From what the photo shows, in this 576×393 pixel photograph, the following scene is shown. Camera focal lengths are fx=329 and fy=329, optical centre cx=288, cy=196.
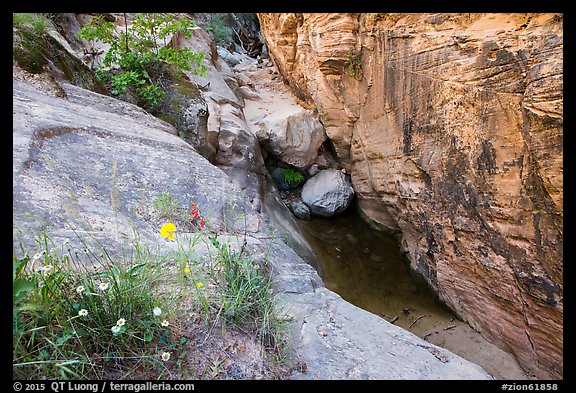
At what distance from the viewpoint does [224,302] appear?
1742 millimetres

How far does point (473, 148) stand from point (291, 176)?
489 centimetres

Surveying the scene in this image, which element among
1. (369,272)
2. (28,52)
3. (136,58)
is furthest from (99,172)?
(369,272)

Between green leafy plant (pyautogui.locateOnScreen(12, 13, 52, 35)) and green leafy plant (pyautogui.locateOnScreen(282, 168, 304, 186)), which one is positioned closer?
green leafy plant (pyautogui.locateOnScreen(12, 13, 52, 35))

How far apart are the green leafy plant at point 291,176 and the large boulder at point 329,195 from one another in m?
0.37

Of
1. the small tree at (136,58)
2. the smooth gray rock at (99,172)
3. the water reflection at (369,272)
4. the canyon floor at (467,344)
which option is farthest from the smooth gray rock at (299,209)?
the smooth gray rock at (99,172)

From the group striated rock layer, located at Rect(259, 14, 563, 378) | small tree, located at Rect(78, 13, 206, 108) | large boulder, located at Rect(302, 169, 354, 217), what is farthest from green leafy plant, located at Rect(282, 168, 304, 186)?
small tree, located at Rect(78, 13, 206, 108)

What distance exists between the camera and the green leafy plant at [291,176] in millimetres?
8462

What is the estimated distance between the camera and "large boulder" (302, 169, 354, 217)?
7.96m

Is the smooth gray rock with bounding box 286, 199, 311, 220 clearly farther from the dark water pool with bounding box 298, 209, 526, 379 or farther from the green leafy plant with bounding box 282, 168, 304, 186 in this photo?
the green leafy plant with bounding box 282, 168, 304, 186

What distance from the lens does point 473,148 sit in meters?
4.14

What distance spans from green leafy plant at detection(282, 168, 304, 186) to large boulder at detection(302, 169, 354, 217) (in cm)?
37

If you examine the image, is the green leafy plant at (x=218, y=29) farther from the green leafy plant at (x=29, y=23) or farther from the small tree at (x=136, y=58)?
the green leafy plant at (x=29, y=23)
